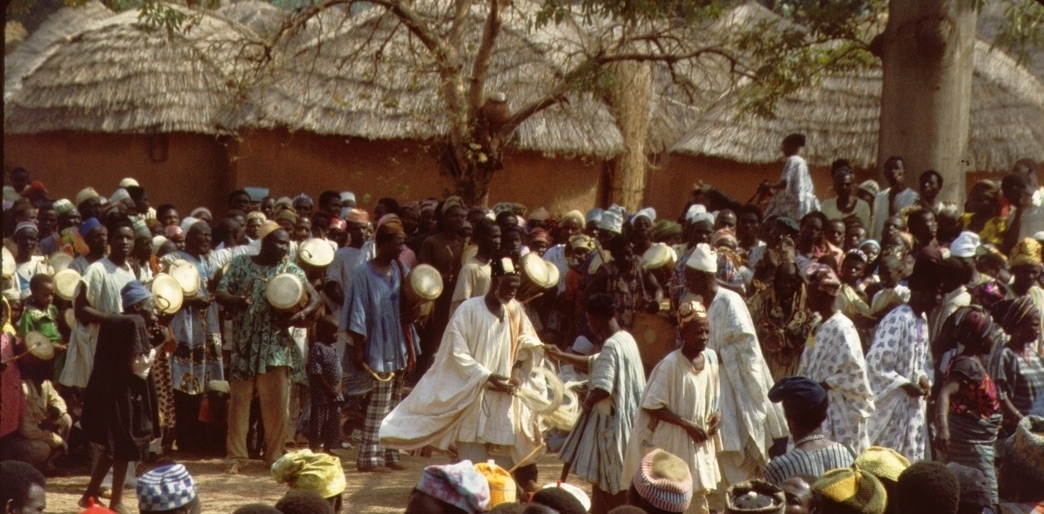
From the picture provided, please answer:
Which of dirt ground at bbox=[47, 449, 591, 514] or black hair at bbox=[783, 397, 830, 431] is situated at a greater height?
black hair at bbox=[783, 397, 830, 431]

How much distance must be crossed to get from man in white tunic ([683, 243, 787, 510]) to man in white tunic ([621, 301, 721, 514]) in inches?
26.6

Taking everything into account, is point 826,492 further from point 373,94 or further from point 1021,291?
point 373,94

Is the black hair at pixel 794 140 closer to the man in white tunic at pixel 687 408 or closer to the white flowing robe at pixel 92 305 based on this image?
the man in white tunic at pixel 687 408

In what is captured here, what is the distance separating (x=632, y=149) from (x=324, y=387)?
9.06 metres

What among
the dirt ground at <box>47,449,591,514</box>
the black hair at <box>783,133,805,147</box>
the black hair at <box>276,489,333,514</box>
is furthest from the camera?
the black hair at <box>783,133,805,147</box>

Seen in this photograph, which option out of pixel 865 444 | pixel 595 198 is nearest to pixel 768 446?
pixel 865 444

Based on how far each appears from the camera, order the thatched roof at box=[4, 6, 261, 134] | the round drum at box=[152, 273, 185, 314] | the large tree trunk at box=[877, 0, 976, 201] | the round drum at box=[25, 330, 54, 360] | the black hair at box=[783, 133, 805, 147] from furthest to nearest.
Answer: the thatched roof at box=[4, 6, 261, 134], the large tree trunk at box=[877, 0, 976, 201], the black hair at box=[783, 133, 805, 147], the round drum at box=[152, 273, 185, 314], the round drum at box=[25, 330, 54, 360]

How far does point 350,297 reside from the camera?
9734 mm

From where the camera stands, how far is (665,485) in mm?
5211

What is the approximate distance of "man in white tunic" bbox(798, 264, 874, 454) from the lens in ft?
24.9

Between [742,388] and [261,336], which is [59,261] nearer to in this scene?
[261,336]

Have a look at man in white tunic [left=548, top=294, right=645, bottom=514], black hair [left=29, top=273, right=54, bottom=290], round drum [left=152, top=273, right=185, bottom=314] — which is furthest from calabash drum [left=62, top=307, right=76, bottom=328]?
man in white tunic [left=548, top=294, right=645, bottom=514]

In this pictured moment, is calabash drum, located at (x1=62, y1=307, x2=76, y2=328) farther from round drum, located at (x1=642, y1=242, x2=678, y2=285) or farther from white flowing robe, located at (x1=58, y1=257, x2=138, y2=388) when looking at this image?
round drum, located at (x1=642, y1=242, x2=678, y2=285)

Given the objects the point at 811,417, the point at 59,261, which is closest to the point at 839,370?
the point at 811,417
